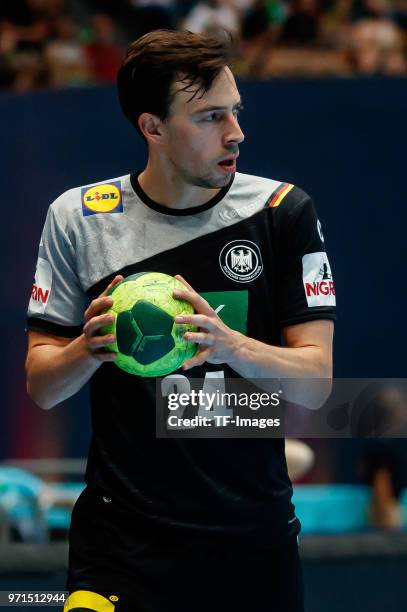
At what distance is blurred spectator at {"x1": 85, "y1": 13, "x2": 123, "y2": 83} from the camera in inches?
327

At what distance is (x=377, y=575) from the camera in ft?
15.4

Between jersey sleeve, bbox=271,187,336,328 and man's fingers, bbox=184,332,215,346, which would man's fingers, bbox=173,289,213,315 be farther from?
jersey sleeve, bbox=271,187,336,328

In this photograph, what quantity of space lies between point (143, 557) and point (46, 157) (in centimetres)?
546

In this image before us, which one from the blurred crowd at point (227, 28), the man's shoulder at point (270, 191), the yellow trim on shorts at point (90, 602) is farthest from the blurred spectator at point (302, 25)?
the yellow trim on shorts at point (90, 602)

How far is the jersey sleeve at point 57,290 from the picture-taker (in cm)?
299

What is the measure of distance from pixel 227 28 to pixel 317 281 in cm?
552

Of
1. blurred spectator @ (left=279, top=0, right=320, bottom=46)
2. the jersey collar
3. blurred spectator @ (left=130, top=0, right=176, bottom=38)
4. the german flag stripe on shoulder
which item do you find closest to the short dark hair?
the jersey collar

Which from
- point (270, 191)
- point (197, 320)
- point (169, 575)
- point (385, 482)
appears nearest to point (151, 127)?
point (270, 191)

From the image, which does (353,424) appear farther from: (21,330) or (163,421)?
(21,330)

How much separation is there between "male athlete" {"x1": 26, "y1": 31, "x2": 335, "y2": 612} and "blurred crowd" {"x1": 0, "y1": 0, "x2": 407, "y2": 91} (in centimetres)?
521

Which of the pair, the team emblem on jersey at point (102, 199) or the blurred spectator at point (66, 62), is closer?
the team emblem on jersey at point (102, 199)

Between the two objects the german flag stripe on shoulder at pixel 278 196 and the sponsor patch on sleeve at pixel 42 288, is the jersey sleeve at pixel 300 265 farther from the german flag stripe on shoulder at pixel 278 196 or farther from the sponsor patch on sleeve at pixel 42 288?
the sponsor patch on sleeve at pixel 42 288

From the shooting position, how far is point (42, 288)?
300 centimetres

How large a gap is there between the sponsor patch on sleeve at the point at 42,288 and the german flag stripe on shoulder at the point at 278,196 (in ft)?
2.07
